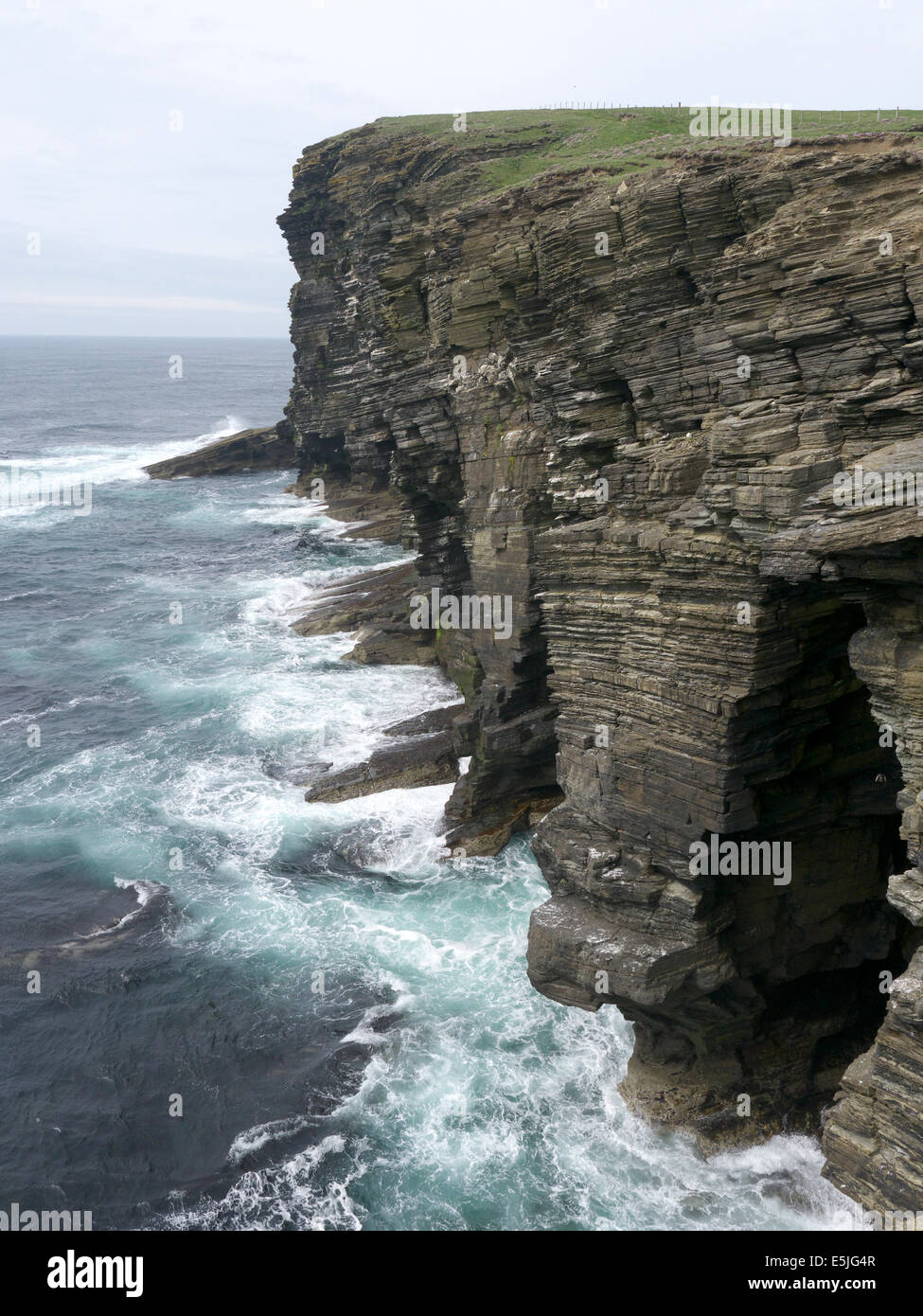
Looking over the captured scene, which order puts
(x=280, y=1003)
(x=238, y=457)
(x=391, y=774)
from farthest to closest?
(x=238, y=457) < (x=391, y=774) < (x=280, y=1003)

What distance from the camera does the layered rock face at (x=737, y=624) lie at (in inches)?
706

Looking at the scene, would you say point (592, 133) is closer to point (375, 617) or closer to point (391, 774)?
point (375, 617)

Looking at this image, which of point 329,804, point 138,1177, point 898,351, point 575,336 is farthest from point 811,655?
point 329,804

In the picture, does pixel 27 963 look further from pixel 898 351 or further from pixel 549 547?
pixel 898 351

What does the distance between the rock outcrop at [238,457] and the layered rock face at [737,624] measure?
89.1 m

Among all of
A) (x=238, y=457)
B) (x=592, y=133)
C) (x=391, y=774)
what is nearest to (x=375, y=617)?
(x=391, y=774)

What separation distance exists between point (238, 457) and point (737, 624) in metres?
107

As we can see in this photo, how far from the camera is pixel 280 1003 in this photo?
31.1m

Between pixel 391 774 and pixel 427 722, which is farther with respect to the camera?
pixel 427 722

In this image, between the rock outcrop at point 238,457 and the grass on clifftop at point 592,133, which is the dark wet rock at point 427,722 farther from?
the rock outcrop at point 238,457

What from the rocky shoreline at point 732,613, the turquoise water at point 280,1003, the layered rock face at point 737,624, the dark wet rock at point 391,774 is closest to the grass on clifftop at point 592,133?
the layered rock face at point 737,624

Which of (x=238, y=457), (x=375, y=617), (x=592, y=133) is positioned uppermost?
(x=592, y=133)

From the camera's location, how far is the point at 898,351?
17.6m

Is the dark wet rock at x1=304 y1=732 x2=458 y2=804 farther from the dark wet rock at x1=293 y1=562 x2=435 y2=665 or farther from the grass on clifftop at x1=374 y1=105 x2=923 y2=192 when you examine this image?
the grass on clifftop at x1=374 y1=105 x2=923 y2=192
